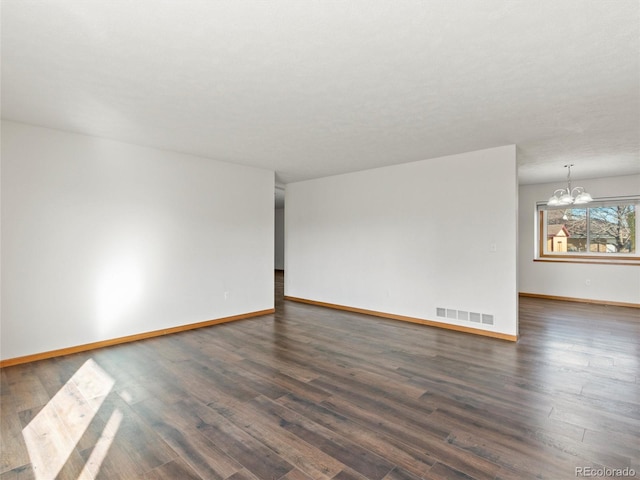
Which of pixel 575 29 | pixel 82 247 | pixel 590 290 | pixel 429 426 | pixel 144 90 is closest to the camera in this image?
pixel 575 29

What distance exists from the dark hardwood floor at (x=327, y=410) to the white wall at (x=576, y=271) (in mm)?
2724

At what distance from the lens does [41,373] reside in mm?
3266

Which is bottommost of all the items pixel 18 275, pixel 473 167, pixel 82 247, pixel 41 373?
pixel 41 373

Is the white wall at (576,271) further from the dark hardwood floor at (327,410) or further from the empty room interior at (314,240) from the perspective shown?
the dark hardwood floor at (327,410)

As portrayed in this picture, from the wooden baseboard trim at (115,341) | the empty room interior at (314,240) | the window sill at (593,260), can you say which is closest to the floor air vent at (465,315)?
the empty room interior at (314,240)

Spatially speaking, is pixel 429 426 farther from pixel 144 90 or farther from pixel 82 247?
pixel 82 247

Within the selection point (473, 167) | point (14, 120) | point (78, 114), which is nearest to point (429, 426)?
point (473, 167)

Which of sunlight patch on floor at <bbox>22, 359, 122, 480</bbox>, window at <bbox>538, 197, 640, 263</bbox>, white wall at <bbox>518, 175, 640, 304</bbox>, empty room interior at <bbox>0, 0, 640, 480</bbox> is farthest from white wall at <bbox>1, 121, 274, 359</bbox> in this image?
window at <bbox>538, 197, 640, 263</bbox>

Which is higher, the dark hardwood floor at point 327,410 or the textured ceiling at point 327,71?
the textured ceiling at point 327,71

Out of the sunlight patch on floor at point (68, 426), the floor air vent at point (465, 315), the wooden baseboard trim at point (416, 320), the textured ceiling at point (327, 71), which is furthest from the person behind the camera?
the floor air vent at point (465, 315)

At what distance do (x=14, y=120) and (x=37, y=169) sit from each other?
1.73 feet

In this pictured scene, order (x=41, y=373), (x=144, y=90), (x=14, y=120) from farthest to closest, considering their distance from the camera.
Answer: (x=14, y=120) → (x=41, y=373) → (x=144, y=90)

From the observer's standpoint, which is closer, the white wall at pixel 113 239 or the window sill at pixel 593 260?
the white wall at pixel 113 239

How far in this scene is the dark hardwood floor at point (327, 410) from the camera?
194cm
